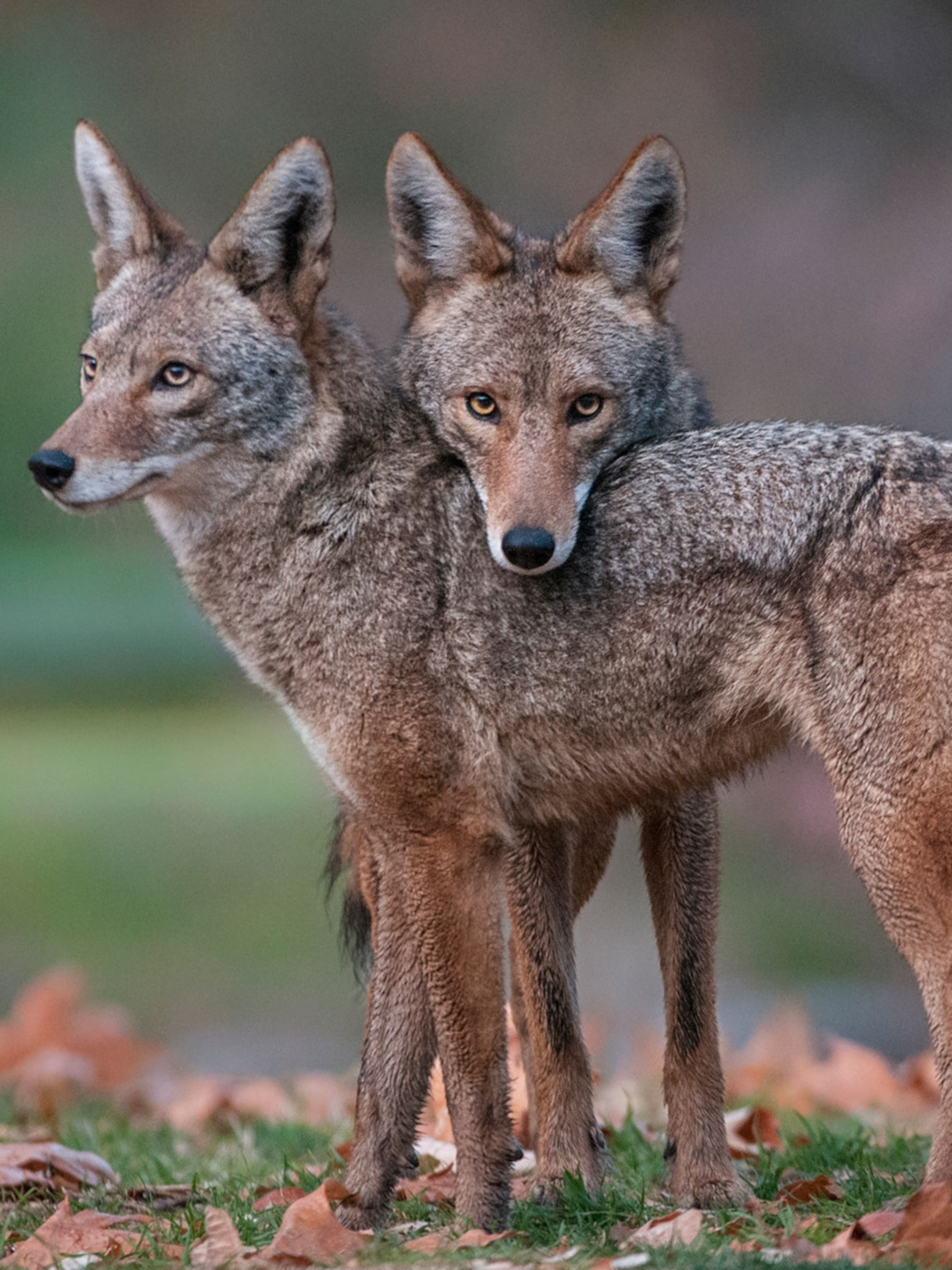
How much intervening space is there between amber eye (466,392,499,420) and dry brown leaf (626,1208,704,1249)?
8.07 ft

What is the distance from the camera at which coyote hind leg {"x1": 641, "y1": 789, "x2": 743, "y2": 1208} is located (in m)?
4.97

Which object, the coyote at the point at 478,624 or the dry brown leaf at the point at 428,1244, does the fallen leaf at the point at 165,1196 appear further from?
the dry brown leaf at the point at 428,1244

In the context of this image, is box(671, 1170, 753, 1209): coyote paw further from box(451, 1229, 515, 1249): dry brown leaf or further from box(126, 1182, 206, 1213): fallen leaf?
box(126, 1182, 206, 1213): fallen leaf

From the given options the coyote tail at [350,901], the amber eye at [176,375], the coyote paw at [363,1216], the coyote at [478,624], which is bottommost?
the coyote paw at [363,1216]

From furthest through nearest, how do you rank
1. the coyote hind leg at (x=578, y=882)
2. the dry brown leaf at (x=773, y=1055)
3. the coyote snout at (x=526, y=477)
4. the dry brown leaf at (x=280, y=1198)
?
the dry brown leaf at (x=773, y=1055), the coyote hind leg at (x=578, y=882), the dry brown leaf at (x=280, y=1198), the coyote snout at (x=526, y=477)

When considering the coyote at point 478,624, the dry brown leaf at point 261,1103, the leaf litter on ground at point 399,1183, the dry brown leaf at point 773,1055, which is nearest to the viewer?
the leaf litter on ground at point 399,1183

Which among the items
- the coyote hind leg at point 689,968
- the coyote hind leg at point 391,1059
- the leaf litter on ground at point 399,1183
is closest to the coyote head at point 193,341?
the coyote hind leg at point 391,1059

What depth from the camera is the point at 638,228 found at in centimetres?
528

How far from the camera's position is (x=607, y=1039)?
874 centimetres

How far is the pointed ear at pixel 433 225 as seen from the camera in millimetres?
5137

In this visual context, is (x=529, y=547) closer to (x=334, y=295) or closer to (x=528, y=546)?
(x=528, y=546)

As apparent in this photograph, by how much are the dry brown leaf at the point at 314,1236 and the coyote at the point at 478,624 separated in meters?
0.52

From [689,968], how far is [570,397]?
194 centimetres

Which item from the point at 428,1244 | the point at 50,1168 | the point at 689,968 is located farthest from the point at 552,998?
the point at 50,1168
